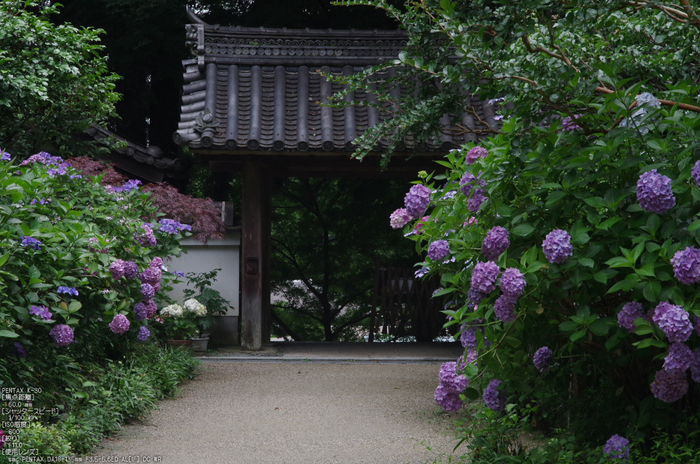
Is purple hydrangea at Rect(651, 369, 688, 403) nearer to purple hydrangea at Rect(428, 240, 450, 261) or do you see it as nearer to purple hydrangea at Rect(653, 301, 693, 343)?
purple hydrangea at Rect(653, 301, 693, 343)

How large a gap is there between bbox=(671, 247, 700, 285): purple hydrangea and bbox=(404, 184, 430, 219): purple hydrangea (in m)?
1.15

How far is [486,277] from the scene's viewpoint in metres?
2.52

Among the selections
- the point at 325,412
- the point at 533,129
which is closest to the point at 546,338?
the point at 533,129

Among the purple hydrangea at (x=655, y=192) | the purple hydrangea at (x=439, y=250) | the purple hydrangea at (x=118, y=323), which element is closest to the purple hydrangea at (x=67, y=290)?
the purple hydrangea at (x=118, y=323)

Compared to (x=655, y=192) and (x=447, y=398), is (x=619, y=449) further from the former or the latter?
(x=655, y=192)

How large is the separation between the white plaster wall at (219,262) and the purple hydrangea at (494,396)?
206 inches

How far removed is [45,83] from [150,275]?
2.27 meters

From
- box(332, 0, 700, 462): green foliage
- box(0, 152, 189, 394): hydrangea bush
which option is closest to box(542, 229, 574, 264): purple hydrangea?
box(332, 0, 700, 462): green foliage

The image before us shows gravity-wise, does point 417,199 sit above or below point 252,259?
above

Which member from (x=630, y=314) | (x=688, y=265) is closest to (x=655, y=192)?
(x=688, y=265)

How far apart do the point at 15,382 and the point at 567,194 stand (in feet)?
9.49

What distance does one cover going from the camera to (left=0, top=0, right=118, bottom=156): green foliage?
5938 millimetres

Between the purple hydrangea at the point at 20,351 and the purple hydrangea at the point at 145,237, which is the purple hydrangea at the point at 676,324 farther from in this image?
the purple hydrangea at the point at 145,237

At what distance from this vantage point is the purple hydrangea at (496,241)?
8.50ft
